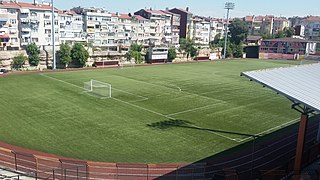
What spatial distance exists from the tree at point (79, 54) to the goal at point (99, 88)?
69.8 feet

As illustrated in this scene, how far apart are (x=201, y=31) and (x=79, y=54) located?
234 feet

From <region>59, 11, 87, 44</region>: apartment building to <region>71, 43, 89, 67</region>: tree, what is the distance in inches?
586

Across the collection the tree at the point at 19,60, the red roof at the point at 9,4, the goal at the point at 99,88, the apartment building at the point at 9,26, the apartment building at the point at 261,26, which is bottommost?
the goal at the point at 99,88

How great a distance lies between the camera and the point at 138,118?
97.3ft

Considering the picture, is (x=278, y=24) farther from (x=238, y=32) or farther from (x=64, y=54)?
(x=64, y=54)

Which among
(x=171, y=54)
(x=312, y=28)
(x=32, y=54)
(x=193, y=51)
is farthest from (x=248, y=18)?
(x=32, y=54)

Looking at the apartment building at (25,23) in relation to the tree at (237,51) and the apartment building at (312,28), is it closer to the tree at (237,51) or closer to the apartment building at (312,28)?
the tree at (237,51)

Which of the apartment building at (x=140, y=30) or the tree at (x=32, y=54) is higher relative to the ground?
the apartment building at (x=140, y=30)

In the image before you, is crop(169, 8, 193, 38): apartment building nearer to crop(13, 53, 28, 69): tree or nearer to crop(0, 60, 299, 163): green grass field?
crop(13, 53, 28, 69): tree

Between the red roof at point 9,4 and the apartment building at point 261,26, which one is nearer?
the red roof at point 9,4

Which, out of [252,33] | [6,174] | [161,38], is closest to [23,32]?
[161,38]

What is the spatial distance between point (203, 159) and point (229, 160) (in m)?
2.15

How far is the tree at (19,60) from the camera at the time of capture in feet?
197

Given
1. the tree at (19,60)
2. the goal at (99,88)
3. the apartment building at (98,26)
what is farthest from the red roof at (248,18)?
the goal at (99,88)
